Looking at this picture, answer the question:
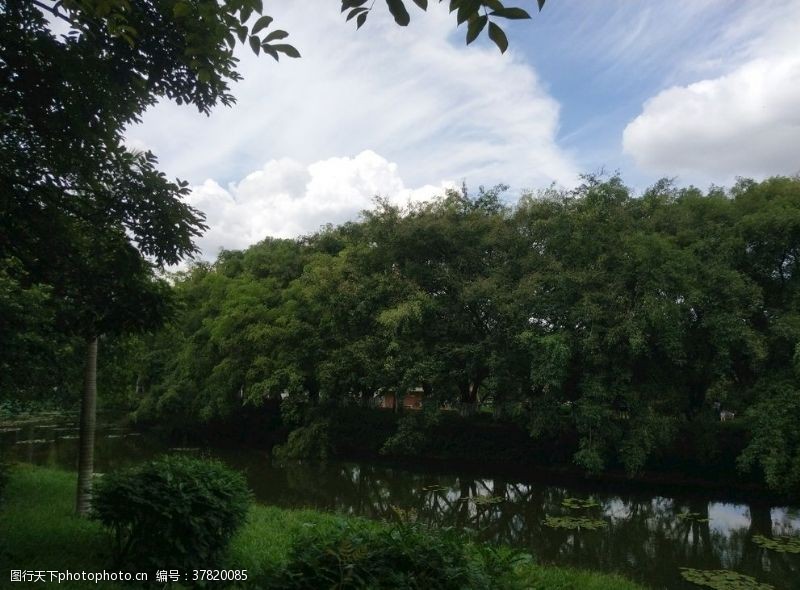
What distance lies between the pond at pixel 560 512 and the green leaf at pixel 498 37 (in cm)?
614

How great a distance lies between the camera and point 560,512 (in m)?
12.6

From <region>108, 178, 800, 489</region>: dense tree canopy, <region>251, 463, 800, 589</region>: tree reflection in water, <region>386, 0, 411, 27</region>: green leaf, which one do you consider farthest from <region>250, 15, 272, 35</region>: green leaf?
<region>108, 178, 800, 489</region>: dense tree canopy

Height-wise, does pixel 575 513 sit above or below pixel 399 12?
below

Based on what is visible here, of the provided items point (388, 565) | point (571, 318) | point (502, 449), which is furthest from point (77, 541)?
point (502, 449)

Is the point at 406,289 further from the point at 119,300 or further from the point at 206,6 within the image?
the point at 206,6

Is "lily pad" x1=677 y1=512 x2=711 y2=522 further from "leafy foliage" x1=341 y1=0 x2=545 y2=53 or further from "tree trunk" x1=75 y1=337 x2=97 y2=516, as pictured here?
"leafy foliage" x1=341 y1=0 x2=545 y2=53

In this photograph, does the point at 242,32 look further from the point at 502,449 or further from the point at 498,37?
the point at 502,449

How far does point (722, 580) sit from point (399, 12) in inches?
357

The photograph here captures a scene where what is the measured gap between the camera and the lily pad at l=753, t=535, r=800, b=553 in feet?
32.0

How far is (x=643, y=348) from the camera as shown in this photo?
1349 cm

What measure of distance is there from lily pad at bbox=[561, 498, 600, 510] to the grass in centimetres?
543

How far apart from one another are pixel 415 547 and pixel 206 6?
2.54m

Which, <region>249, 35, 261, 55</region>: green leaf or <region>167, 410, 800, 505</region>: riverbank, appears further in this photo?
<region>167, 410, 800, 505</region>: riverbank

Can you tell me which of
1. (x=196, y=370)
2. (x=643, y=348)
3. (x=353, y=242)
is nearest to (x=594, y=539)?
(x=643, y=348)
